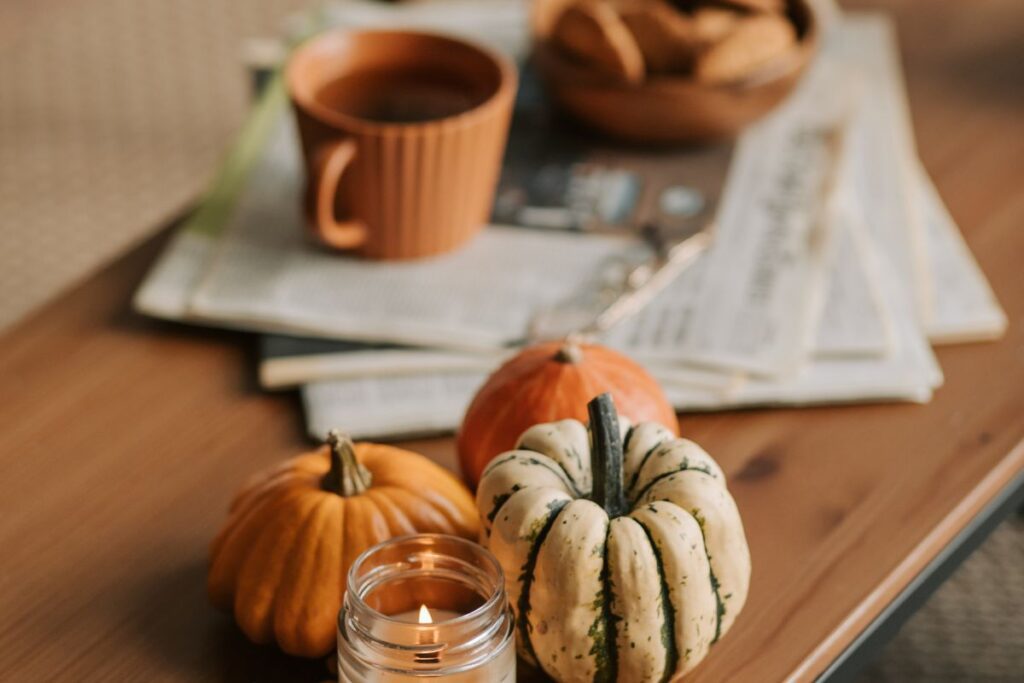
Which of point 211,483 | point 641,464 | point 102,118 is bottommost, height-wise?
point 102,118

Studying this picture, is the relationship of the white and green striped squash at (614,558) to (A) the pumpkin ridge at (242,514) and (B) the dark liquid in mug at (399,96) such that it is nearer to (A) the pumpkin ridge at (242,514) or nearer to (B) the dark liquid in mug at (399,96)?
(A) the pumpkin ridge at (242,514)

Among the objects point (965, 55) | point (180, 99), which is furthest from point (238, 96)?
point (965, 55)

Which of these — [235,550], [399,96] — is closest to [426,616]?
[235,550]

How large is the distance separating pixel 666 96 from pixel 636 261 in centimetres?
14

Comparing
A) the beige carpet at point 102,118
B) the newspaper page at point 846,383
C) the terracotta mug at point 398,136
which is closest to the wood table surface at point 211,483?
the newspaper page at point 846,383

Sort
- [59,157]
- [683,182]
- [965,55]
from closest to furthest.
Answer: [683,182] → [965,55] → [59,157]

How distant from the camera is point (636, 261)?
0.84m

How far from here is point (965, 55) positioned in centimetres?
111

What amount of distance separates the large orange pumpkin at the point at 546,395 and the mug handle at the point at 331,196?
0.76ft

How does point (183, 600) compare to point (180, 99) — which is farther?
point (180, 99)

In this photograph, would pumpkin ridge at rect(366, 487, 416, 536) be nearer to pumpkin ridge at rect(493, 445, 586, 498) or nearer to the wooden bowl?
pumpkin ridge at rect(493, 445, 586, 498)

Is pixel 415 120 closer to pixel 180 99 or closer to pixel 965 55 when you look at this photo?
pixel 965 55

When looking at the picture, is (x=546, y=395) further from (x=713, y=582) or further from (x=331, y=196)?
(x=331, y=196)

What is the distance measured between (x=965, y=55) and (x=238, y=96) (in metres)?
1.31
